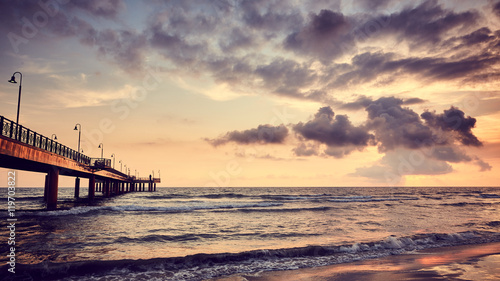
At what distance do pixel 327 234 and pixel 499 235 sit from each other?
36.3ft

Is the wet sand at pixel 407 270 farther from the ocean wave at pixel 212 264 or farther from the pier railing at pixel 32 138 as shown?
the pier railing at pixel 32 138

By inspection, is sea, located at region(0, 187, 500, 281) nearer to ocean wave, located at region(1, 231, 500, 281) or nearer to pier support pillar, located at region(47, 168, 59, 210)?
ocean wave, located at region(1, 231, 500, 281)

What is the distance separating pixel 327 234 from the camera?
1927cm

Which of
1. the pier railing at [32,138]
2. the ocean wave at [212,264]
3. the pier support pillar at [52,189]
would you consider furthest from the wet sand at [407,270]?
the pier support pillar at [52,189]

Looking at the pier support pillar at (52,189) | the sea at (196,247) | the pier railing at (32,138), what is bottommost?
the sea at (196,247)

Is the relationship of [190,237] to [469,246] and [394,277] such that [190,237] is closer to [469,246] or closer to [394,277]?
[394,277]

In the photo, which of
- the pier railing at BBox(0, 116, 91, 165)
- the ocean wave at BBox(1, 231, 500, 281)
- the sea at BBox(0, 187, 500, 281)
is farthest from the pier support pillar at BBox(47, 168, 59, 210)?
the ocean wave at BBox(1, 231, 500, 281)

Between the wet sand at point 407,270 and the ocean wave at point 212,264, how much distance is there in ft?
2.53

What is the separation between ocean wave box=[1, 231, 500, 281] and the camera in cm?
1073

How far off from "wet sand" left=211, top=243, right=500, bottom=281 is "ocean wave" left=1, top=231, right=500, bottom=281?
771mm

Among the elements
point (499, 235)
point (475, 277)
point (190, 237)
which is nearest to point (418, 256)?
point (475, 277)

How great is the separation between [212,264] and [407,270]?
7.63 m

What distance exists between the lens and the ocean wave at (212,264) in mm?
10727

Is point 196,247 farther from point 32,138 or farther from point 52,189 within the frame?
point 52,189
